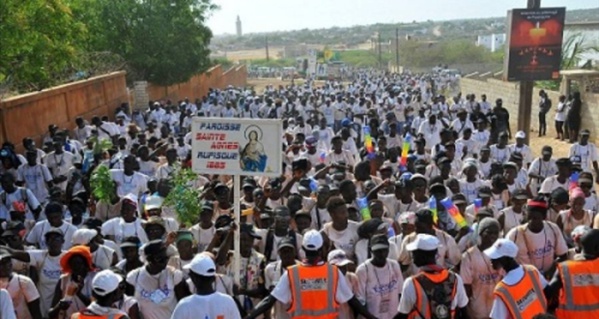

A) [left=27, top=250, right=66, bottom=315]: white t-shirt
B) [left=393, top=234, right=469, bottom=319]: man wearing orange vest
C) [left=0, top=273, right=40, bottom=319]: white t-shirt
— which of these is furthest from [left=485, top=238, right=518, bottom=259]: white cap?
[left=27, top=250, right=66, bottom=315]: white t-shirt

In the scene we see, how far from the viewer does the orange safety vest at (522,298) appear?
4.42 m

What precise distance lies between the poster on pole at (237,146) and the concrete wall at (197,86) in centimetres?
2130

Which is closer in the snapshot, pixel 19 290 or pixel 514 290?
pixel 514 290

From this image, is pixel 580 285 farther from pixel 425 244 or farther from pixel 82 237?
pixel 82 237

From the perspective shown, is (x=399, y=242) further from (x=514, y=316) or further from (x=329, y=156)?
(x=329, y=156)

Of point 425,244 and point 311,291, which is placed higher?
point 425,244

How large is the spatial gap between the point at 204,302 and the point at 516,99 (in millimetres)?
24023

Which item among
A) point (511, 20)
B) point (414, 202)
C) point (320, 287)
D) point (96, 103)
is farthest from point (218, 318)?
point (96, 103)

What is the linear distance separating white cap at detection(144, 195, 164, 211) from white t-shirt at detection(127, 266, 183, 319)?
2.11 meters

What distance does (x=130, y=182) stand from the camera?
29.6 ft

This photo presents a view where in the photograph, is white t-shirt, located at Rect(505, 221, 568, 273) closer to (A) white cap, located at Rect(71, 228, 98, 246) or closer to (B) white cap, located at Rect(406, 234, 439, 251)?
(B) white cap, located at Rect(406, 234, 439, 251)

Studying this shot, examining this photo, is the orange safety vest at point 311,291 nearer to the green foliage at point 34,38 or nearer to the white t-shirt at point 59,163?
the white t-shirt at point 59,163

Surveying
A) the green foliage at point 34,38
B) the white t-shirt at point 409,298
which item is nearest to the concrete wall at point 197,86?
the green foliage at point 34,38

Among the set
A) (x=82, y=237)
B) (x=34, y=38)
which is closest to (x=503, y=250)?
(x=82, y=237)
